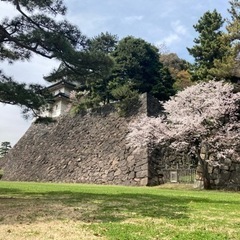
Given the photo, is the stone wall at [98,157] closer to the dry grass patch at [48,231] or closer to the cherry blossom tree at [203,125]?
the cherry blossom tree at [203,125]

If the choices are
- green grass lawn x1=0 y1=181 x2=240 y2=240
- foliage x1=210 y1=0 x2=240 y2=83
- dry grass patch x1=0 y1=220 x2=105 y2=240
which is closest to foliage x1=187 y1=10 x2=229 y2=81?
foliage x1=210 y1=0 x2=240 y2=83

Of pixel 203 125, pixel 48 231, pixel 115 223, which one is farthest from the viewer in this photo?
pixel 203 125

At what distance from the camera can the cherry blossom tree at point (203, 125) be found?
14.4m

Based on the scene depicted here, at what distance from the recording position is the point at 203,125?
14.6 m

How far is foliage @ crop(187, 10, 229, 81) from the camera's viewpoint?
1933cm

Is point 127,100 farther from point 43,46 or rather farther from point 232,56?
point 43,46

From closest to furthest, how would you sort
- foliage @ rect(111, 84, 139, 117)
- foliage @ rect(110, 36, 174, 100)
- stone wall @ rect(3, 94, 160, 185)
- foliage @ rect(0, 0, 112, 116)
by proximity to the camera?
foliage @ rect(0, 0, 112, 116), stone wall @ rect(3, 94, 160, 185), foliage @ rect(111, 84, 139, 117), foliage @ rect(110, 36, 174, 100)

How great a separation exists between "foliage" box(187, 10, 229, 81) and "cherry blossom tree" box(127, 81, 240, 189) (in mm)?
3411

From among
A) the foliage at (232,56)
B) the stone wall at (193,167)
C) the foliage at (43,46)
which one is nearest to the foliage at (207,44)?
the foliage at (232,56)

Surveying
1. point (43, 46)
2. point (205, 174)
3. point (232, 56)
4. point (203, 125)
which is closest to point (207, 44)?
point (232, 56)

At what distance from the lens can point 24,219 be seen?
16.3 feet

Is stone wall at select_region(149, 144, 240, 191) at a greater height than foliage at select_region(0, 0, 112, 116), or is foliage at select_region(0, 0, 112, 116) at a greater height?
foliage at select_region(0, 0, 112, 116)

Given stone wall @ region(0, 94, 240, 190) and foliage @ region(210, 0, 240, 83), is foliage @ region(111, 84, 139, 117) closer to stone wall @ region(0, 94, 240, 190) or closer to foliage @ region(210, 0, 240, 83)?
stone wall @ region(0, 94, 240, 190)

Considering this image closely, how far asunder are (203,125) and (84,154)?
827 centimetres
